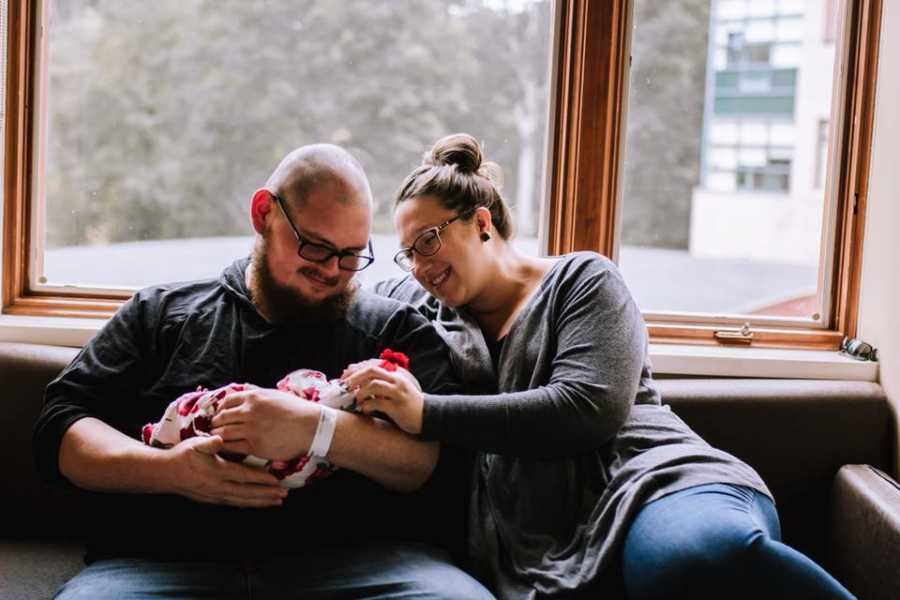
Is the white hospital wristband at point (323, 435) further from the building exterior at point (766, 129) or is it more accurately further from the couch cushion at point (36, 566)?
the building exterior at point (766, 129)

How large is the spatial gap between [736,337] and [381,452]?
1.29 meters

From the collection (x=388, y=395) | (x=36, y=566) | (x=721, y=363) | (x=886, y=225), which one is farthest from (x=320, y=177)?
(x=886, y=225)

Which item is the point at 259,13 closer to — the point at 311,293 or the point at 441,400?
the point at 311,293

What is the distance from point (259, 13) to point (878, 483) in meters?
2.04

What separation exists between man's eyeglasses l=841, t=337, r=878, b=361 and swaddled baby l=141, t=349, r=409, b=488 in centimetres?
136

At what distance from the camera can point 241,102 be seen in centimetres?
279

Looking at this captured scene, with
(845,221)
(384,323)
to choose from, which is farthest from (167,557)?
(845,221)

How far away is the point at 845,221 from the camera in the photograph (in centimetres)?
275

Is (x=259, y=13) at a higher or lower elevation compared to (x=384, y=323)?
higher

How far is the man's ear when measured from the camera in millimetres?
2107

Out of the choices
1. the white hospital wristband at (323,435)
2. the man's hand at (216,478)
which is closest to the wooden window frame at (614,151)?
the white hospital wristband at (323,435)

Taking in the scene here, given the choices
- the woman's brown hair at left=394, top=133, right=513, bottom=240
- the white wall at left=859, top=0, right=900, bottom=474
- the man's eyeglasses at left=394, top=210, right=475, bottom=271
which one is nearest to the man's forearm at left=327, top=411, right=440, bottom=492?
the man's eyeglasses at left=394, top=210, right=475, bottom=271

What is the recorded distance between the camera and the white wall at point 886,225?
2.49m

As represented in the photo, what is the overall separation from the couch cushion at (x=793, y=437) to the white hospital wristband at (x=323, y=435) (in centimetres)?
90
